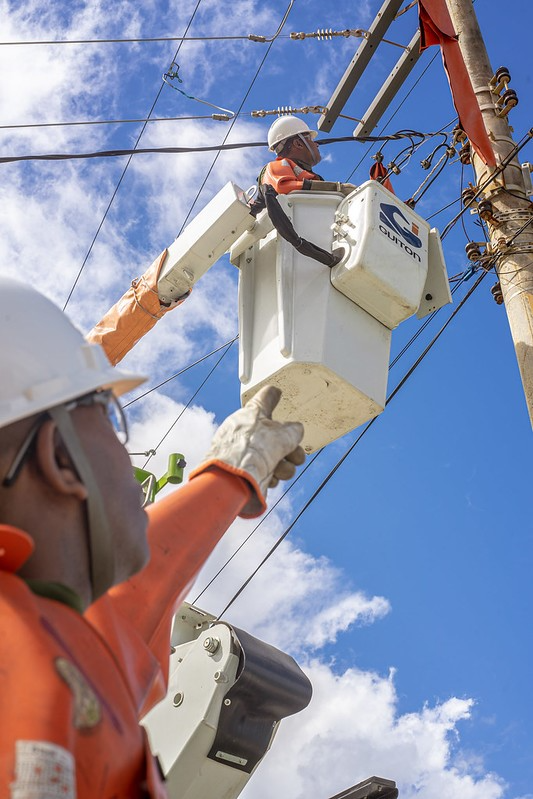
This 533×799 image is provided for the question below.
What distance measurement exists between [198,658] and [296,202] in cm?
223

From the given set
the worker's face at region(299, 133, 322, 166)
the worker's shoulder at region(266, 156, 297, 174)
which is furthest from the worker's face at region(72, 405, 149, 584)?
the worker's face at region(299, 133, 322, 166)

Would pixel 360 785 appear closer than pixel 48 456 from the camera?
No

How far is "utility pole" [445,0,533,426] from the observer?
17.6ft

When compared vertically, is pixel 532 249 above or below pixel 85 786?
above

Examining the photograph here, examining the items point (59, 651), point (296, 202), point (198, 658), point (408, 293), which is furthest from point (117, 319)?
point (59, 651)

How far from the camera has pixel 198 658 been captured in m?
4.14

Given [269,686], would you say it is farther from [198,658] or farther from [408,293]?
[408,293]

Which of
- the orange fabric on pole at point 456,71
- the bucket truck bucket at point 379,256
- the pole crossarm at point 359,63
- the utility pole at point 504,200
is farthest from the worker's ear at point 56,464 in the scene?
the pole crossarm at point 359,63

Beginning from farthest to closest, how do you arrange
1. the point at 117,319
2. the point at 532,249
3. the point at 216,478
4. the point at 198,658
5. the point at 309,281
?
the point at 532,249 < the point at 117,319 < the point at 309,281 < the point at 198,658 < the point at 216,478

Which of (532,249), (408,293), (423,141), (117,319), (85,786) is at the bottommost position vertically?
(85,786)

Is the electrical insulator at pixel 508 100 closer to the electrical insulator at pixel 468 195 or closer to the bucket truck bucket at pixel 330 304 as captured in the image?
the electrical insulator at pixel 468 195

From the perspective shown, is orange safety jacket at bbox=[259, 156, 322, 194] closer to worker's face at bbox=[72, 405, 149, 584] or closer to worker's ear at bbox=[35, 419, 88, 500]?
worker's face at bbox=[72, 405, 149, 584]

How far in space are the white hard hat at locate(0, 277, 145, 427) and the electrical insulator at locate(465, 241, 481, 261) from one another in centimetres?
398

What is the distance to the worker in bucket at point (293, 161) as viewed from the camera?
15.9 ft
